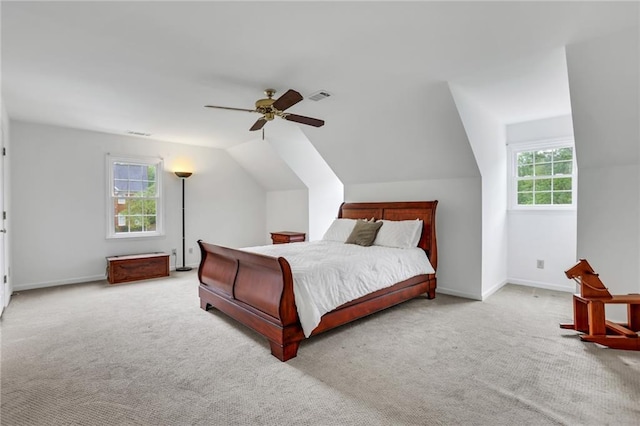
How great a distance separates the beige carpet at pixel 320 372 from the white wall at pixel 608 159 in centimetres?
76

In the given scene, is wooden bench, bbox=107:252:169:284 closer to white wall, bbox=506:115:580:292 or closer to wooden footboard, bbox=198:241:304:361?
wooden footboard, bbox=198:241:304:361

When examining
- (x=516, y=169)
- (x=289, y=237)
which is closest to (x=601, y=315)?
(x=516, y=169)

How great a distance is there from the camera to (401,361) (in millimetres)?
2514

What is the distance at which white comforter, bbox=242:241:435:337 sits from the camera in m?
2.67

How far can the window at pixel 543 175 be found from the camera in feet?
14.6

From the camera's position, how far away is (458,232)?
434 cm

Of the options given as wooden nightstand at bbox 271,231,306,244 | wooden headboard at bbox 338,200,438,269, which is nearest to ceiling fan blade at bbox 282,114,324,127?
wooden headboard at bbox 338,200,438,269

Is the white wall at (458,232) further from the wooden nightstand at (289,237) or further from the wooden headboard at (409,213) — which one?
the wooden nightstand at (289,237)

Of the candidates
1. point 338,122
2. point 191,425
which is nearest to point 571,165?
point 338,122

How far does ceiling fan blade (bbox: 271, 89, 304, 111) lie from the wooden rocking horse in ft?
9.48

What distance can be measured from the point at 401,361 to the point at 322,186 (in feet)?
15.2

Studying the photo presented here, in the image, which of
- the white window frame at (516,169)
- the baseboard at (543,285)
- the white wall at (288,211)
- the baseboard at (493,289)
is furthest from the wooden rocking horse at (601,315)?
the white wall at (288,211)

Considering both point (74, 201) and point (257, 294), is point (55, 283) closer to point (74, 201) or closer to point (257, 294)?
point (74, 201)

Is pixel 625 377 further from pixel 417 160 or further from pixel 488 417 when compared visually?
pixel 417 160
